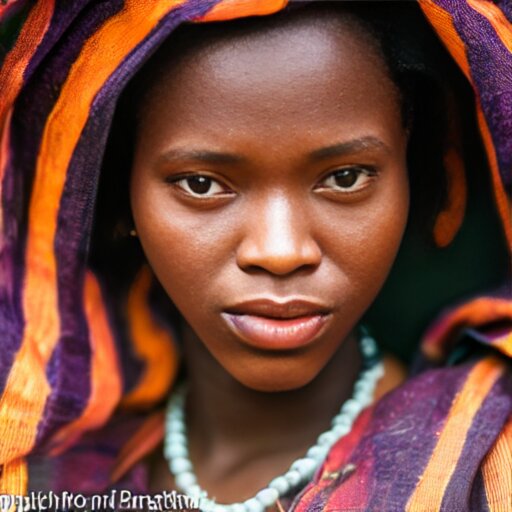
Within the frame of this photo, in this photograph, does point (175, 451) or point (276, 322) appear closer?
point (276, 322)

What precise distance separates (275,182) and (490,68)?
24 centimetres

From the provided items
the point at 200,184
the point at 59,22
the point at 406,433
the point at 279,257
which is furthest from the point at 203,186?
the point at 406,433

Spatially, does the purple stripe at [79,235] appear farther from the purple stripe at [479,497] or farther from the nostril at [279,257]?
the purple stripe at [479,497]

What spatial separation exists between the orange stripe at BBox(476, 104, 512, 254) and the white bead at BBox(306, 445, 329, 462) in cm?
31

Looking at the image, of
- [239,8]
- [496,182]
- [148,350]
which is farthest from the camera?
[148,350]

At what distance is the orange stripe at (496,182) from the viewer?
903 millimetres

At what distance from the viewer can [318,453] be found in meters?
1.00

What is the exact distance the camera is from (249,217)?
0.85 meters

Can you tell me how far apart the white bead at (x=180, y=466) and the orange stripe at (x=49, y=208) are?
18 cm

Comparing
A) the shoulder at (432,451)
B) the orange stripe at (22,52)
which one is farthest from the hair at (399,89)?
the shoulder at (432,451)

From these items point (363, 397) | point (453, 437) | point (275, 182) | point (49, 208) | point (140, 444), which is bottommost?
point (140, 444)

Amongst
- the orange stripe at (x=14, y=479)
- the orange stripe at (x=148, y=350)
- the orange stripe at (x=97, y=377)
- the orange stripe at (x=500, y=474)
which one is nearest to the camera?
the orange stripe at (x=500, y=474)

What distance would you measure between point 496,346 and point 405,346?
0.82 feet

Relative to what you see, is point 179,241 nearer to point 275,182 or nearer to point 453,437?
point 275,182
